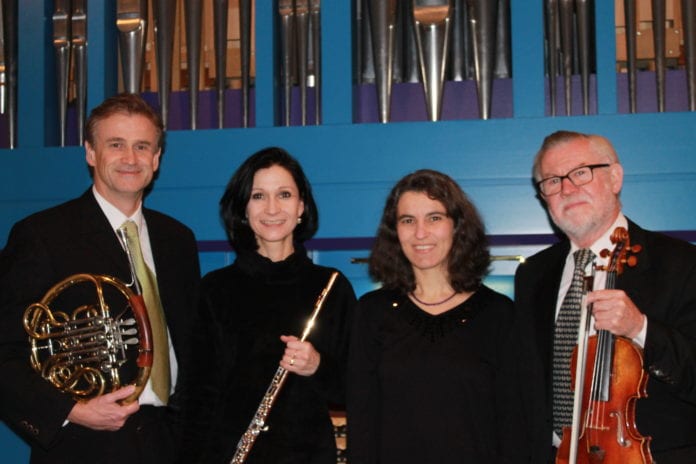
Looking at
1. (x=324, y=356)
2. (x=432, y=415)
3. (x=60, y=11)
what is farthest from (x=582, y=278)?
(x=60, y=11)

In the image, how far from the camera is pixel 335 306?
2746mm

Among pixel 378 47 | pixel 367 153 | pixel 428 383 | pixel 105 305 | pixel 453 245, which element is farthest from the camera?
pixel 378 47

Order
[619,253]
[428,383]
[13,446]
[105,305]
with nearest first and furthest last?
[619,253], [428,383], [105,305], [13,446]

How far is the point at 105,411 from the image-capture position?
2551mm

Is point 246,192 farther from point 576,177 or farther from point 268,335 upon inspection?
point 576,177

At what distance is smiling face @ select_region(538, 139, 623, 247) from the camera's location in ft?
8.66

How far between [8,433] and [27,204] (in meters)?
1.02

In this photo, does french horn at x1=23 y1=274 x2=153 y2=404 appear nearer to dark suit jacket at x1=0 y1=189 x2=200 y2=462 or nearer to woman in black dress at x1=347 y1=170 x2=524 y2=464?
dark suit jacket at x1=0 y1=189 x2=200 y2=462

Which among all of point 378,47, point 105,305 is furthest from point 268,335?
point 378,47

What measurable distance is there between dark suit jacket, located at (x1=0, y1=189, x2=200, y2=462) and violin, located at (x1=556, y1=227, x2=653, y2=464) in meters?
1.21

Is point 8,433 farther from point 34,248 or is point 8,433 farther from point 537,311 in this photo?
point 537,311

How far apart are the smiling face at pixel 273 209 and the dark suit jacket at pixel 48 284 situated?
1.31 feet

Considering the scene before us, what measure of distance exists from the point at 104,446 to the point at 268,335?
61cm

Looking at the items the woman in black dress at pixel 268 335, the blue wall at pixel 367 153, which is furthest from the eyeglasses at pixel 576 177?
the woman in black dress at pixel 268 335
